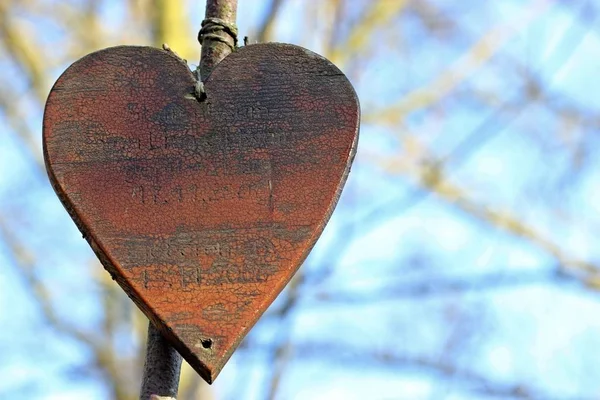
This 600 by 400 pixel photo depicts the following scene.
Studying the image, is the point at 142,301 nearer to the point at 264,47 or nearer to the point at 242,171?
the point at 242,171

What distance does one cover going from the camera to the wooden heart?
2.47ft

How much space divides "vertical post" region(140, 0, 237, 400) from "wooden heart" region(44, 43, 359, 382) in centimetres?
4

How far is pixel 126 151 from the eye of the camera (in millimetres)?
798

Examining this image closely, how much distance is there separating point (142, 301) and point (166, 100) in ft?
0.61

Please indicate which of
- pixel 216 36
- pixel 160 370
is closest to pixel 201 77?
pixel 216 36

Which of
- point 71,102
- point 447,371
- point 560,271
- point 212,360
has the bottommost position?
point 447,371


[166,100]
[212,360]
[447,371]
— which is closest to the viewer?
[212,360]

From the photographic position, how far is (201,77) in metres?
0.88

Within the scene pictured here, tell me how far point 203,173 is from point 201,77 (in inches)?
4.8

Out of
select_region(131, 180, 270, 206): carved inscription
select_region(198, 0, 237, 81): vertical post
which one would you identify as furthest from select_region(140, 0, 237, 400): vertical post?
select_region(131, 180, 270, 206): carved inscription

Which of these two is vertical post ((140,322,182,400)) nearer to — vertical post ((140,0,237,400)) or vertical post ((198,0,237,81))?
vertical post ((140,0,237,400))

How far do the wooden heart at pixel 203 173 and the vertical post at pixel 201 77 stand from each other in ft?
0.12

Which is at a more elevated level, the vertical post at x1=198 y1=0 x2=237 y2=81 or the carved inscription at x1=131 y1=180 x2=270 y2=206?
the vertical post at x1=198 y1=0 x2=237 y2=81

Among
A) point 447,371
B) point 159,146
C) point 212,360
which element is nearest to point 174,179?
point 159,146
